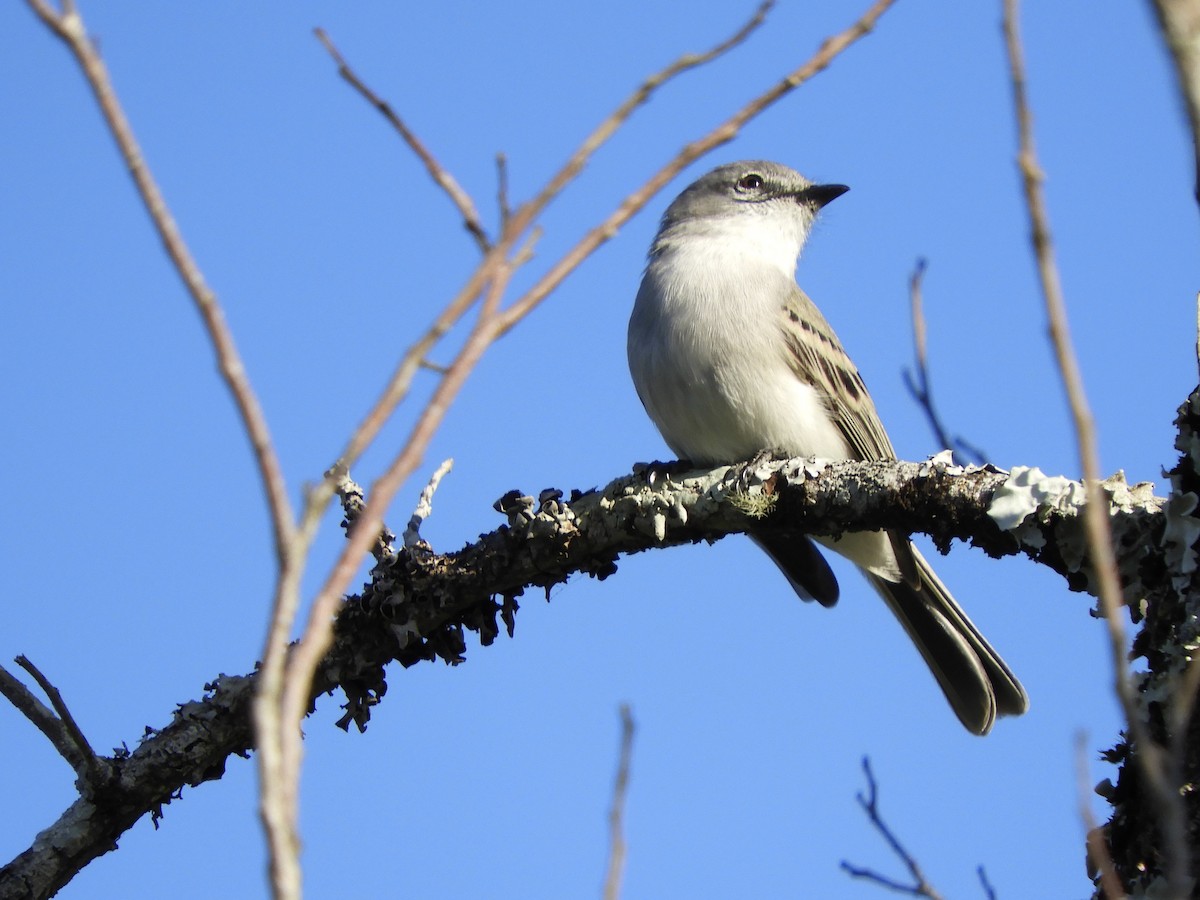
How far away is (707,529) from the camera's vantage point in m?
4.32

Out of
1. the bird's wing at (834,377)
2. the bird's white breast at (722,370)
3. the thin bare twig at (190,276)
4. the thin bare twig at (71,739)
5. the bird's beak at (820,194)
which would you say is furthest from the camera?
the bird's beak at (820,194)

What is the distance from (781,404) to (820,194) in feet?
7.44

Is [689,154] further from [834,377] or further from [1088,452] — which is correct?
[834,377]

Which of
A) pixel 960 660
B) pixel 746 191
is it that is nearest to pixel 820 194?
pixel 746 191

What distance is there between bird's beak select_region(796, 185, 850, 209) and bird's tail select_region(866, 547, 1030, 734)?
2.79 meters

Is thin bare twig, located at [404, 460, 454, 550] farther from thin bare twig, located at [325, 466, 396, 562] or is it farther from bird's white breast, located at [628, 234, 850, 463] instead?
bird's white breast, located at [628, 234, 850, 463]

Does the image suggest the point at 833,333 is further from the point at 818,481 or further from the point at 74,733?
the point at 74,733

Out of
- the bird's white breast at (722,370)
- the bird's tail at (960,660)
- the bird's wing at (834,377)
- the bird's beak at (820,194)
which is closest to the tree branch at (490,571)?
the bird's white breast at (722,370)

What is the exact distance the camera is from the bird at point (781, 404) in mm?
5457

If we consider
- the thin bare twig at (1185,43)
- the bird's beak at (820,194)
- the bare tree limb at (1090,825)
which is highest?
the bird's beak at (820,194)

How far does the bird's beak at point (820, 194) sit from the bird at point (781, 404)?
1031 millimetres

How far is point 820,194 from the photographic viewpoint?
754 centimetres

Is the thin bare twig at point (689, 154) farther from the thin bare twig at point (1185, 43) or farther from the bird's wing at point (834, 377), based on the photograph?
the bird's wing at point (834, 377)

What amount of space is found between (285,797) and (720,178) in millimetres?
6624
